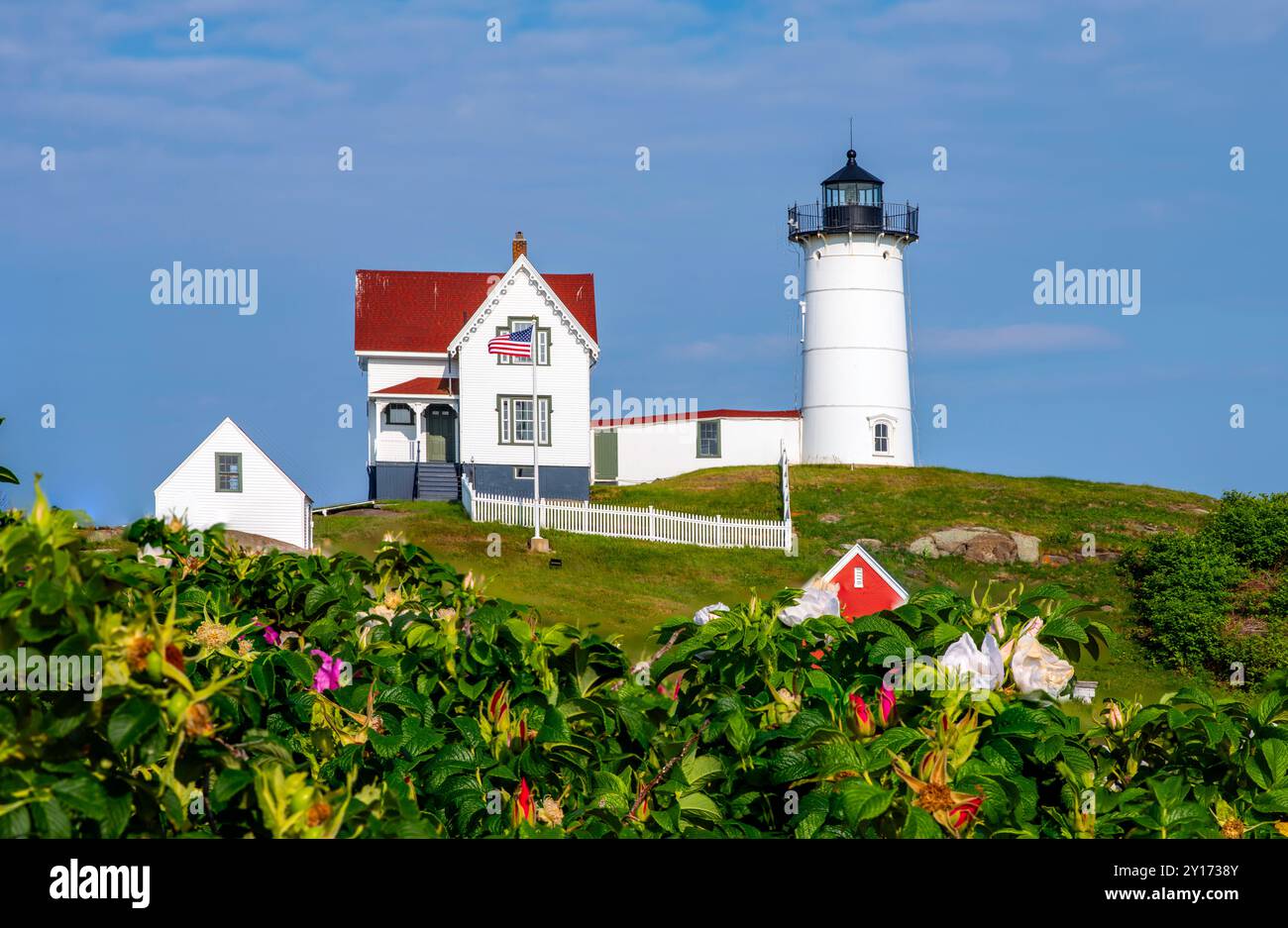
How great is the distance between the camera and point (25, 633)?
234 centimetres

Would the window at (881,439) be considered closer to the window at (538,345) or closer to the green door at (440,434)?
the window at (538,345)

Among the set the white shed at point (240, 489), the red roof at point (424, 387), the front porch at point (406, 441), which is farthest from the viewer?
the front porch at point (406, 441)

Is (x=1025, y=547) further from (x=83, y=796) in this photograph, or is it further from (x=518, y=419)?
(x=83, y=796)

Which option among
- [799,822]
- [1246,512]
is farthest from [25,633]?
[1246,512]

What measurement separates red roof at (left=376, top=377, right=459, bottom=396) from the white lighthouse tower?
14111mm

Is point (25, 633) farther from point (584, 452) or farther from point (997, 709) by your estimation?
point (584, 452)

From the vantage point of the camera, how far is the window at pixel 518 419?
4178 cm

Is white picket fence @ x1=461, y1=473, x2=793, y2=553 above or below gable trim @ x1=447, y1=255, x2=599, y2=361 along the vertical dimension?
below

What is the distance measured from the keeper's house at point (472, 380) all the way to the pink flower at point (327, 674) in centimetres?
3571

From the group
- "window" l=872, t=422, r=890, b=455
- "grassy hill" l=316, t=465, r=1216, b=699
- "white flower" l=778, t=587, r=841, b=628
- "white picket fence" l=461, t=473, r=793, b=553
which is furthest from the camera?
"window" l=872, t=422, r=890, b=455

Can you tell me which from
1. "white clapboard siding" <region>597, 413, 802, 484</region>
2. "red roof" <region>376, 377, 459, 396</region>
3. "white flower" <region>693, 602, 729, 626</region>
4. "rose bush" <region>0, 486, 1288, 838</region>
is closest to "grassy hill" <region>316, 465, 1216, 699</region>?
"white clapboard siding" <region>597, 413, 802, 484</region>

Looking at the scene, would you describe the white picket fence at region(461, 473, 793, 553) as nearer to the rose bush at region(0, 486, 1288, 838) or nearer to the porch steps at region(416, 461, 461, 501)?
the porch steps at region(416, 461, 461, 501)

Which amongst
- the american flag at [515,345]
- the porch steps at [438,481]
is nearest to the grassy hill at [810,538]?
the porch steps at [438,481]

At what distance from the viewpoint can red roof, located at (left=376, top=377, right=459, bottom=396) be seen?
1698 inches
